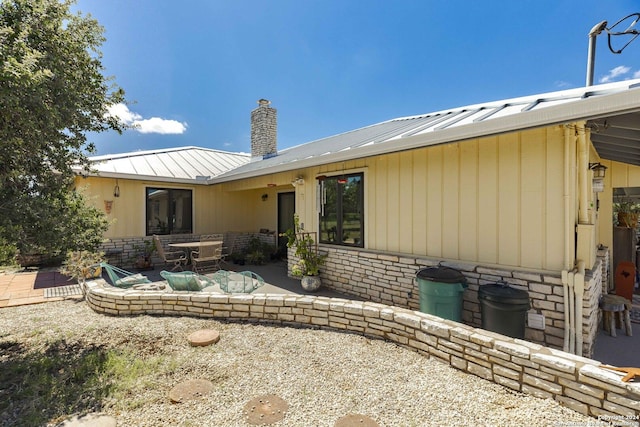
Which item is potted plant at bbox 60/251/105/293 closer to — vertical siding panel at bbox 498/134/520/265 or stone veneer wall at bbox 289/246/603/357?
stone veneer wall at bbox 289/246/603/357

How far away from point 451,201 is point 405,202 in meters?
0.78

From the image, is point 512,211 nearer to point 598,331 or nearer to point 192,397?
point 598,331

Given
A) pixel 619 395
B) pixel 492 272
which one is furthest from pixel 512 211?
pixel 619 395

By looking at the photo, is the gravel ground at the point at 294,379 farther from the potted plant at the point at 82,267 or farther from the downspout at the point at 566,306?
the potted plant at the point at 82,267

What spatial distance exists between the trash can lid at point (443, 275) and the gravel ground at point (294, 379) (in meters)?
1.05

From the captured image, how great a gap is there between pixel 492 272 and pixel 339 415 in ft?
9.36

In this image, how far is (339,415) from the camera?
7.62 feet

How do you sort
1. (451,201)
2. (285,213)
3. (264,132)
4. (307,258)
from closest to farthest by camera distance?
(451,201), (307,258), (285,213), (264,132)

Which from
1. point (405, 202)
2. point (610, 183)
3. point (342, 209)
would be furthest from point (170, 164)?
point (610, 183)

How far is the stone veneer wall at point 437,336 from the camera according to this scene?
218cm

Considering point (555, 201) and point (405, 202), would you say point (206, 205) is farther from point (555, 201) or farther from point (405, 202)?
point (555, 201)

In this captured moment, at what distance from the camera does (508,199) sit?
3.83 m

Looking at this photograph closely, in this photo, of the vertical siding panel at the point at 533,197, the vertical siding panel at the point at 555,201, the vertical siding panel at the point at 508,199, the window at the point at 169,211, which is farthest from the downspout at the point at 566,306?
the window at the point at 169,211

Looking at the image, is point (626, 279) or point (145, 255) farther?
point (145, 255)
